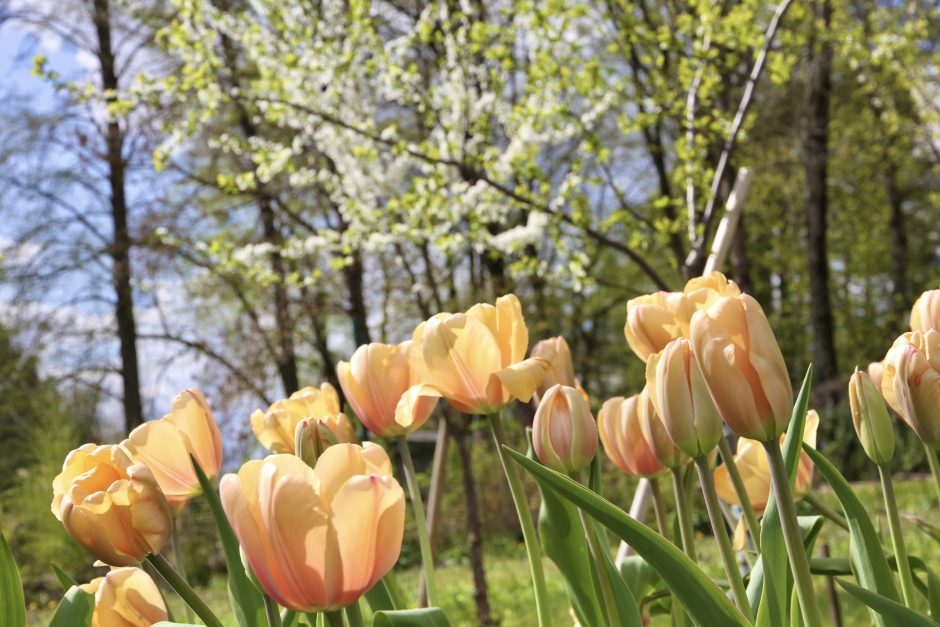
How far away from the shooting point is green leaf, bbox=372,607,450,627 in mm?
635

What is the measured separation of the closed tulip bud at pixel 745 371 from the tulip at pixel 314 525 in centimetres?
23

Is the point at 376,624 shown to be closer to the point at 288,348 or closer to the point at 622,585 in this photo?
the point at 622,585

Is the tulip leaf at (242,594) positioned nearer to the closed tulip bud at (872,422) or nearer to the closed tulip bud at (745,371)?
the closed tulip bud at (745,371)

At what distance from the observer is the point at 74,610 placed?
0.68 metres

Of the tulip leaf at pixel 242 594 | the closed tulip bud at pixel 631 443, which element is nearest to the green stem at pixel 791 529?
the closed tulip bud at pixel 631 443

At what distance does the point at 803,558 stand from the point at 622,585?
21 centimetres

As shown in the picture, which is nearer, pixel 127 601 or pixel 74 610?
pixel 74 610

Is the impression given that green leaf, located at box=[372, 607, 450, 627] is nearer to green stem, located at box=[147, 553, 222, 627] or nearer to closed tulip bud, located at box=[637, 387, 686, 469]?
green stem, located at box=[147, 553, 222, 627]

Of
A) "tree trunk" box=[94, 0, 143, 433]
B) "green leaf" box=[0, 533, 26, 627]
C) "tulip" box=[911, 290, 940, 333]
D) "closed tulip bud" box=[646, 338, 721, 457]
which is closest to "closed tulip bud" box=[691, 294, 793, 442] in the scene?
"closed tulip bud" box=[646, 338, 721, 457]

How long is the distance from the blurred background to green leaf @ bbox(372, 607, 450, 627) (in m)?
2.68

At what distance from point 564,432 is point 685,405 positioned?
0.16 metres

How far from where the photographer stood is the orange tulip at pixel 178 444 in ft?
2.90

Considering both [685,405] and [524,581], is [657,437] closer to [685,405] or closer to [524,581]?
[685,405]

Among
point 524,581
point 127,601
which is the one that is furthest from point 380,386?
point 524,581
